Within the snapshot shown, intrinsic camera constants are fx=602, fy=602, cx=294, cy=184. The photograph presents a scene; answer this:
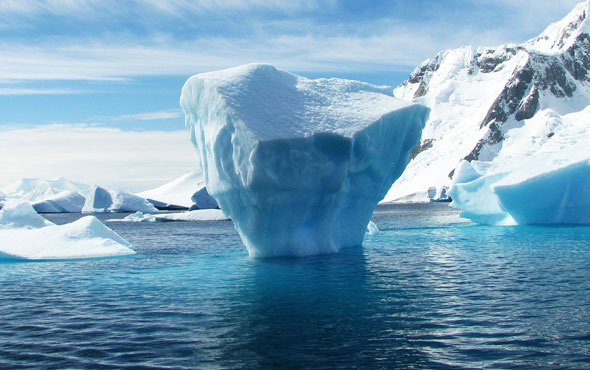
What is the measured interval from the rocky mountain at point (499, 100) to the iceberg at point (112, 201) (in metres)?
59.4

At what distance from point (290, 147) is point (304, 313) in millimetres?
6907

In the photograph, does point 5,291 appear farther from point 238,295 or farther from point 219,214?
point 219,214

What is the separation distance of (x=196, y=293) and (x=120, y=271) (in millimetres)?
5236

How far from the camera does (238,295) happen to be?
1234 centimetres

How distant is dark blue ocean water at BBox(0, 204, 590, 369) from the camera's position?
7688mm

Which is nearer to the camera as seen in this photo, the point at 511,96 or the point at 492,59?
the point at 511,96

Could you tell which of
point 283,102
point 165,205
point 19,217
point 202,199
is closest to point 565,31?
point 165,205

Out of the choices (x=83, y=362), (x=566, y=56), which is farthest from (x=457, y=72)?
(x=83, y=362)

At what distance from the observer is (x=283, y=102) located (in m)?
17.4

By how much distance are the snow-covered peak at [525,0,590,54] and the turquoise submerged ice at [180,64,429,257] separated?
479ft

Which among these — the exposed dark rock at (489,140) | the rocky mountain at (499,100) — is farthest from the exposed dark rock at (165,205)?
the exposed dark rock at (489,140)

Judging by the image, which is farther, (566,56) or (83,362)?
(566,56)

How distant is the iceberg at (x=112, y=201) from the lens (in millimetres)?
73188

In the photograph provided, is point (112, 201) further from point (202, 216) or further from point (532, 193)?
point (532, 193)
